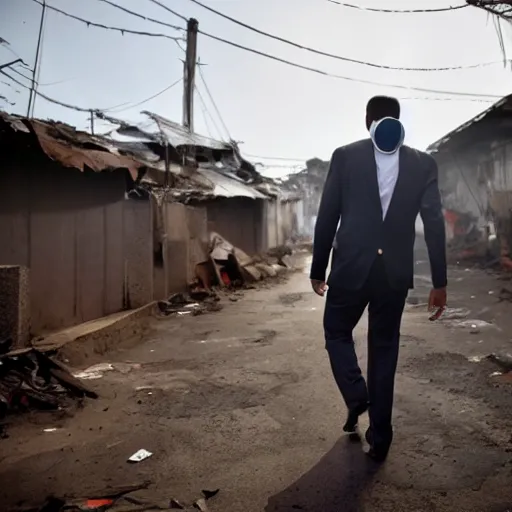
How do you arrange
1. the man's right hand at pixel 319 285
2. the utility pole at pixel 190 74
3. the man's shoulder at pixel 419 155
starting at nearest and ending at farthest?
the man's shoulder at pixel 419 155
the man's right hand at pixel 319 285
the utility pole at pixel 190 74

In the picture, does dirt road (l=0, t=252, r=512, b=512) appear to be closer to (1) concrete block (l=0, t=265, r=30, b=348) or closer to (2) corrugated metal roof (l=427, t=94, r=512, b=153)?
(1) concrete block (l=0, t=265, r=30, b=348)

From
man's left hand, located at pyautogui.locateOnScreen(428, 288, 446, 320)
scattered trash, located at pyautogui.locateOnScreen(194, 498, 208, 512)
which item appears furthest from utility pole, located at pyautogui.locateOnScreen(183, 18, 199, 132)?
scattered trash, located at pyautogui.locateOnScreen(194, 498, 208, 512)

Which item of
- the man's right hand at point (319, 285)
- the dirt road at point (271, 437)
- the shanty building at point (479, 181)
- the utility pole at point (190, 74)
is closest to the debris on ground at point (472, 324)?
the dirt road at point (271, 437)

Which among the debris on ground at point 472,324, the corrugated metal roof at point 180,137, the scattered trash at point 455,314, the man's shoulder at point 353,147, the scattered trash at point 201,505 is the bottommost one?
the scattered trash at point 201,505

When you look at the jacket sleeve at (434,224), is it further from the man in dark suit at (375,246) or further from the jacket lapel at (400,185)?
the jacket lapel at (400,185)

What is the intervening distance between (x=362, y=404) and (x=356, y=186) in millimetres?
1184

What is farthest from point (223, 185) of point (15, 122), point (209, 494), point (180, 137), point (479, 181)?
point (209, 494)

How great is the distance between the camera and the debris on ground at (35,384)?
3160 millimetres

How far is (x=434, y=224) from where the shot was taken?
2443mm

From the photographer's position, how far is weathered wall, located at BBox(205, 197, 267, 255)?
12.8 meters

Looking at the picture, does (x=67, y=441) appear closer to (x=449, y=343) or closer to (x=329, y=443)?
(x=329, y=443)

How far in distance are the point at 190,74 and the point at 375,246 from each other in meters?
15.2

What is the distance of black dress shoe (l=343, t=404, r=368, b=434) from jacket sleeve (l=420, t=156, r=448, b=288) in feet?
2.65

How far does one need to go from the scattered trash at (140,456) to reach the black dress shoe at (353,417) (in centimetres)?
114
